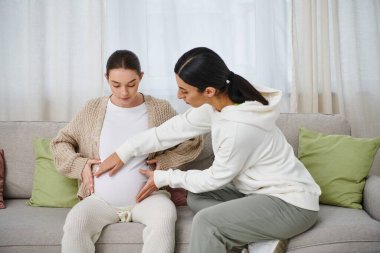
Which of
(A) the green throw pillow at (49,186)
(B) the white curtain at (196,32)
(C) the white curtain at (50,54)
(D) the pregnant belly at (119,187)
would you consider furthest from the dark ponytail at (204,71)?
(C) the white curtain at (50,54)

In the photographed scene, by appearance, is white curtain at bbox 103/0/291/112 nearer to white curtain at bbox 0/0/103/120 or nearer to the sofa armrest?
white curtain at bbox 0/0/103/120

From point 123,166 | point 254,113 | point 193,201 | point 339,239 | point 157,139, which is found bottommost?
point 339,239

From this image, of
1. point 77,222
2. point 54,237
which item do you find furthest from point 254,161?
point 54,237

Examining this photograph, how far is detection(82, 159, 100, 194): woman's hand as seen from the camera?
1975 millimetres

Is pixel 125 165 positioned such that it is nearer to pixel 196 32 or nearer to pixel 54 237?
pixel 54 237

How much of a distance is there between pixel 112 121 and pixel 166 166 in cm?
33

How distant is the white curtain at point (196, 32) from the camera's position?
2637mm

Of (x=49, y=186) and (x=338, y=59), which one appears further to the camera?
(x=338, y=59)

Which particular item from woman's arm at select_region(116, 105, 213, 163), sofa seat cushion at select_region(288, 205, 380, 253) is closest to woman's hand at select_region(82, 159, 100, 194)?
woman's arm at select_region(116, 105, 213, 163)

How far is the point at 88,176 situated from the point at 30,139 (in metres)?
0.55

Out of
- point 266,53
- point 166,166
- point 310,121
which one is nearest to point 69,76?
point 166,166

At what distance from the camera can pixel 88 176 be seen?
1984 millimetres

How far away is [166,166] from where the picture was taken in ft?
6.69

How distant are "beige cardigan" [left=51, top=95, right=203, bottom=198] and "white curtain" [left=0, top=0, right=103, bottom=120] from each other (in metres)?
0.54
